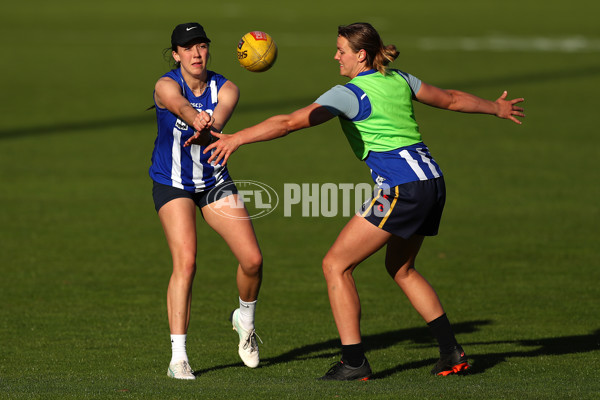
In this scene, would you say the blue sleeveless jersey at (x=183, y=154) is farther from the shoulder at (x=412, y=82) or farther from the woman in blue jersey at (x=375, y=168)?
the shoulder at (x=412, y=82)

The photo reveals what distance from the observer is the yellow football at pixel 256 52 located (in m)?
7.52

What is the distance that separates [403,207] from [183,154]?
174cm

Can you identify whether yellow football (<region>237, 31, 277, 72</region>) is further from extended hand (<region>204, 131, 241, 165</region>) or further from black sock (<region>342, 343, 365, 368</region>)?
black sock (<region>342, 343, 365, 368</region>)

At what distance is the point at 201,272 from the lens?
34.9 feet

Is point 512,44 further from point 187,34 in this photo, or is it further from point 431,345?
point 187,34

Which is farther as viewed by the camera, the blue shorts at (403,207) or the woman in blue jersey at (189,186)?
the woman in blue jersey at (189,186)

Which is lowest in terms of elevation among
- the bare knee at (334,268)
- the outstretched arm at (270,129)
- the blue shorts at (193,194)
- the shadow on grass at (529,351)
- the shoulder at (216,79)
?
the shadow on grass at (529,351)

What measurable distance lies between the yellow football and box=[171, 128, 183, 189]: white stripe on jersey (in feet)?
2.70

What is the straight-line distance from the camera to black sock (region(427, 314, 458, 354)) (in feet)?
22.1

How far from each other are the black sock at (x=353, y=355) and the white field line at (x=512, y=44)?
97.8 feet

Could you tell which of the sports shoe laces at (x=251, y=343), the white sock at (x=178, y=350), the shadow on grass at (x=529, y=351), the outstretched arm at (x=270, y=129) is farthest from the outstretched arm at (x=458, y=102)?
the white sock at (x=178, y=350)

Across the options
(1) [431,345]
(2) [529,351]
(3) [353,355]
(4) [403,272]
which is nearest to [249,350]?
(3) [353,355]

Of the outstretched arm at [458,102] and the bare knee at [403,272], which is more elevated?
the outstretched arm at [458,102]

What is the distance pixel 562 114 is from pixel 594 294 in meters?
13.9
